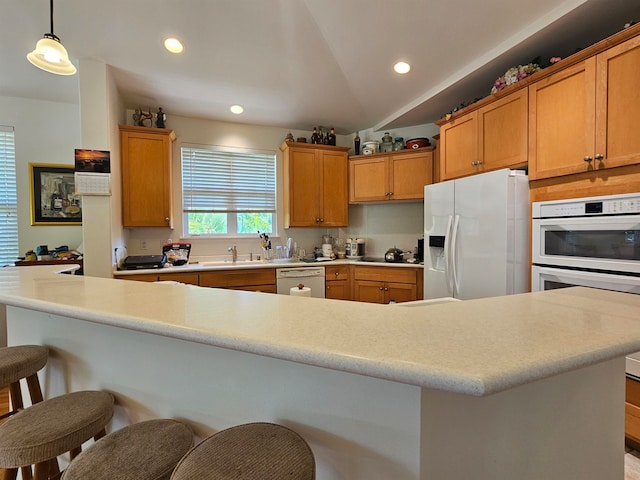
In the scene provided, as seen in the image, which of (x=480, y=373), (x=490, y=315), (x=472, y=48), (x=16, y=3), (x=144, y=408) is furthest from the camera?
(x=472, y=48)

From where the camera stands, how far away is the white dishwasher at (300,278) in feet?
11.7

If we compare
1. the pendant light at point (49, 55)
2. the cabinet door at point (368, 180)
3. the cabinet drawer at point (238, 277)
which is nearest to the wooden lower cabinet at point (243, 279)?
Result: the cabinet drawer at point (238, 277)

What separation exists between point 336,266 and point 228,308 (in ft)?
9.81

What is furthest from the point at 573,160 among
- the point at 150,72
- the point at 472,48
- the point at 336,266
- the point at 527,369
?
the point at 150,72

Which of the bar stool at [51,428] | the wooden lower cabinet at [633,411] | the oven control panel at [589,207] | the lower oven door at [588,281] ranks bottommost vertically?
the wooden lower cabinet at [633,411]

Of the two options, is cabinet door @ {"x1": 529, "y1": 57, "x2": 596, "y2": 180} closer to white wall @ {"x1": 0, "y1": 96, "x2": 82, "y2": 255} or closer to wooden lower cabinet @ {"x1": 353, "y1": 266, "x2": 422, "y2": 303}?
wooden lower cabinet @ {"x1": 353, "y1": 266, "x2": 422, "y2": 303}

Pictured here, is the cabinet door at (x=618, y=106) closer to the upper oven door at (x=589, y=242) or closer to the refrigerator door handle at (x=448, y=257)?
the upper oven door at (x=589, y=242)

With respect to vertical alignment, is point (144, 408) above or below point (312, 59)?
below

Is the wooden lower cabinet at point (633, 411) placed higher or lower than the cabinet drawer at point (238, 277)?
lower

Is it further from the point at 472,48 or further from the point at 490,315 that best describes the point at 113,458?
the point at 472,48

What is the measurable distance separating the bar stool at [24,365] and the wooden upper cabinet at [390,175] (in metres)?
3.47

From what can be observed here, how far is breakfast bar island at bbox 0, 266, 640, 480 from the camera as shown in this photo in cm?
55

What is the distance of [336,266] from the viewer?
12.6 ft

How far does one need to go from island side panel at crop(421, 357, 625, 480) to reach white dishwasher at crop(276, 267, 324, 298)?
9.44ft
